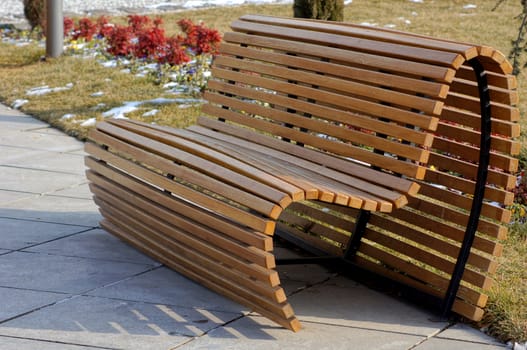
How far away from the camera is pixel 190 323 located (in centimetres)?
403

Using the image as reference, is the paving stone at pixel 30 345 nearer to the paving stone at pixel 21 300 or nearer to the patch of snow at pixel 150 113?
the paving stone at pixel 21 300

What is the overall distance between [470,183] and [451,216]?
193 mm

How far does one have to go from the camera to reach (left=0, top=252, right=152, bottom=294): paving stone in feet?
14.5

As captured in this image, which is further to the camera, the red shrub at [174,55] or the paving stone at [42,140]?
the red shrub at [174,55]

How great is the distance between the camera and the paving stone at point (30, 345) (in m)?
3.69

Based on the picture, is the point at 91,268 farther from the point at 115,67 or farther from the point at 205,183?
the point at 115,67

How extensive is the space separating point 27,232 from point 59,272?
761 mm

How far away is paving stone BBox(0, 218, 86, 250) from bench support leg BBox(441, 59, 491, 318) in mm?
2290

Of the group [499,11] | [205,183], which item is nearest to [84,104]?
[205,183]

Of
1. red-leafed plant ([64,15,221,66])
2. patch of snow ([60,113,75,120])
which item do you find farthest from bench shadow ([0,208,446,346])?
red-leafed plant ([64,15,221,66])

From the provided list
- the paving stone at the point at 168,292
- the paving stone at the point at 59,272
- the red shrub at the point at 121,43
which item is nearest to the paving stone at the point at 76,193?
the paving stone at the point at 59,272

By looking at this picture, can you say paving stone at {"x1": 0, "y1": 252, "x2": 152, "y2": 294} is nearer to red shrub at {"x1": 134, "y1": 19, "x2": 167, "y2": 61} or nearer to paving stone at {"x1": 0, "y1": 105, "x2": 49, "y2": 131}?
paving stone at {"x1": 0, "y1": 105, "x2": 49, "y2": 131}

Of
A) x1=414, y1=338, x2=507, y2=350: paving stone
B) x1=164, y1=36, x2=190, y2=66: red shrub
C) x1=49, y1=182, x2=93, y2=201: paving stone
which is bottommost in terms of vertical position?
x1=49, y1=182, x2=93, y2=201: paving stone

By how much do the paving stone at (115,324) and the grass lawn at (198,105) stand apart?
136 centimetres
